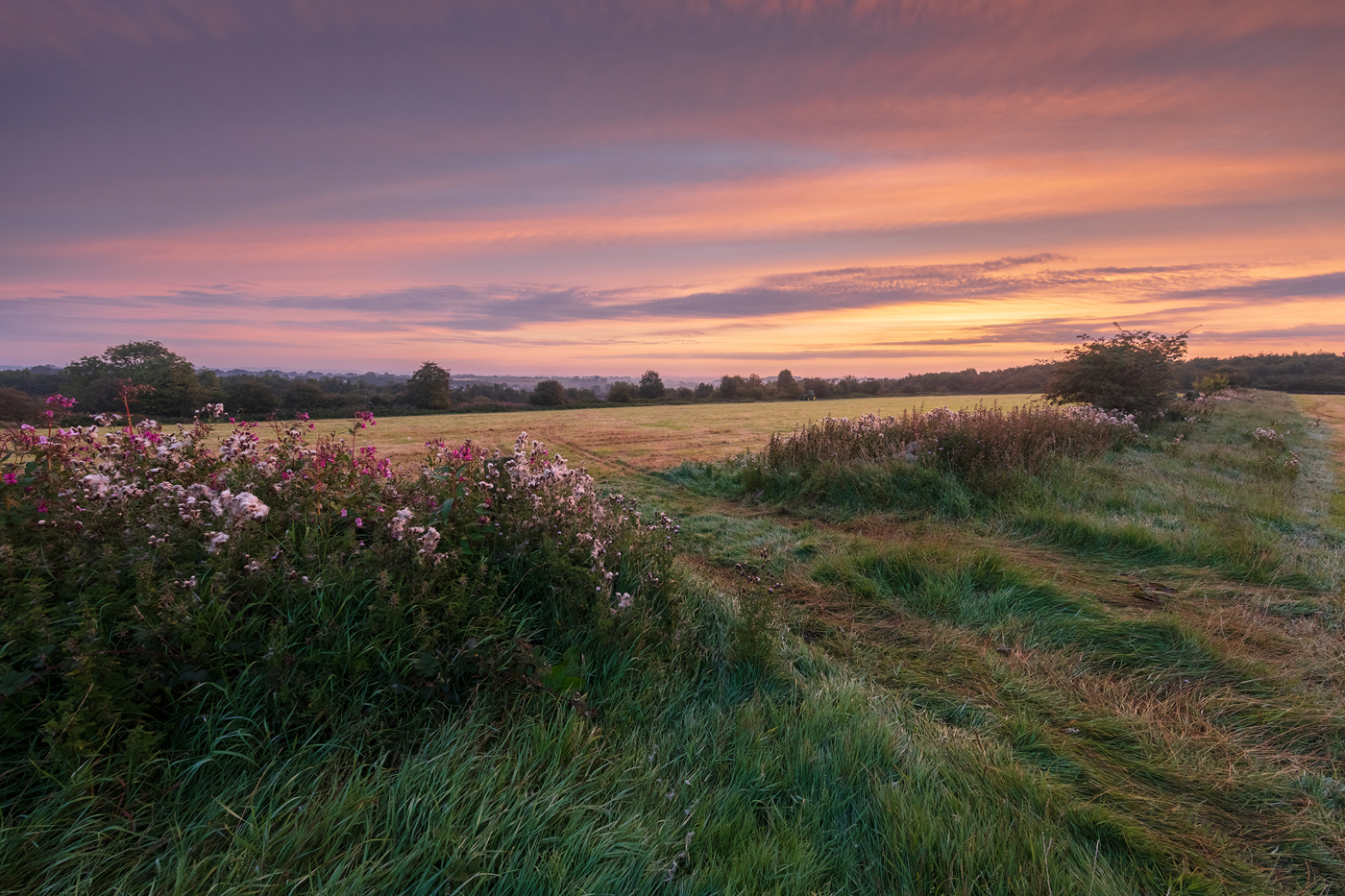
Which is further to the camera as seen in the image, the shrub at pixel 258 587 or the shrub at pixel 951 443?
the shrub at pixel 951 443

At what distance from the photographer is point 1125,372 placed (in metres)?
17.8

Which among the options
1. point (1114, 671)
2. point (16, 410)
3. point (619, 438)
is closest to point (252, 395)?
point (619, 438)

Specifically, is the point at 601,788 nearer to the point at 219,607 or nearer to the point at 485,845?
the point at 485,845

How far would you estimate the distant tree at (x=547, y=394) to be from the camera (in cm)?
5866

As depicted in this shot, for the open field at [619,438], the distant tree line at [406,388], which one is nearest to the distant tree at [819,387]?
the distant tree line at [406,388]

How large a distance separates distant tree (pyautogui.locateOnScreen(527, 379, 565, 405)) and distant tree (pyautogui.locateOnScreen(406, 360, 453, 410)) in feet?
42.5

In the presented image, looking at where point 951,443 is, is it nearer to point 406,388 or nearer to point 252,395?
point 252,395

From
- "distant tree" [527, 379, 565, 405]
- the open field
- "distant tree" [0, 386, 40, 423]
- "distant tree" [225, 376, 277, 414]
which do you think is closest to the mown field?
"distant tree" [0, 386, 40, 423]

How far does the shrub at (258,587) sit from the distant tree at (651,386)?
62925 millimetres

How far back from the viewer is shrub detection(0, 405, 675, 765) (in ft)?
6.89

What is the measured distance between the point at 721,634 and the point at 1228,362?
10216cm

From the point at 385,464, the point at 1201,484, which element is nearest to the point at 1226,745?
the point at 385,464

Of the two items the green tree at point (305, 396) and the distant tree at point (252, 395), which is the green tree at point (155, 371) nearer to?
the distant tree at point (252, 395)

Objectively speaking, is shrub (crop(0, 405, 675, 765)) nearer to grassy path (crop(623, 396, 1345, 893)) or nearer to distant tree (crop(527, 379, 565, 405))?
grassy path (crop(623, 396, 1345, 893))
